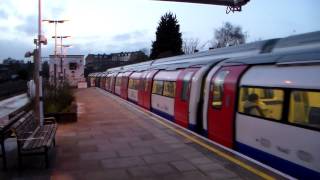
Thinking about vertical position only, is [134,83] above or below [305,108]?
below

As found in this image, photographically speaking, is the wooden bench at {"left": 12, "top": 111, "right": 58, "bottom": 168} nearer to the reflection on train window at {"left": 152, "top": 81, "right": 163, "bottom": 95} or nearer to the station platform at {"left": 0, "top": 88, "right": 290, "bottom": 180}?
the station platform at {"left": 0, "top": 88, "right": 290, "bottom": 180}

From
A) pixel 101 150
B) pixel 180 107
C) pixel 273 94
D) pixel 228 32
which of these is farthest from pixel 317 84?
pixel 228 32

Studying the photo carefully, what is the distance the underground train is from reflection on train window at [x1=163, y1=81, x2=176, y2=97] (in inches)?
51.2

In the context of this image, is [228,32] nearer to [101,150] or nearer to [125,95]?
[125,95]

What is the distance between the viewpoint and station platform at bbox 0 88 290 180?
7.76 meters

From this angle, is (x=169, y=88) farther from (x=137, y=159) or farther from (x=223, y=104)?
(x=137, y=159)

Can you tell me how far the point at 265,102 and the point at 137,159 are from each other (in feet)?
9.03

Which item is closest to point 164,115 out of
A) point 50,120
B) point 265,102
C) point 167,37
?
point 50,120

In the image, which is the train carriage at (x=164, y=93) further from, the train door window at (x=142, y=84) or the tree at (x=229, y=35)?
the tree at (x=229, y=35)

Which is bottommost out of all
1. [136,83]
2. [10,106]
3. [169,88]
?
[10,106]

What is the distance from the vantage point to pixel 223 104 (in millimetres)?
10547

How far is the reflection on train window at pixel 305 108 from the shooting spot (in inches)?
278

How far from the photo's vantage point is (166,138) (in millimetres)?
11523

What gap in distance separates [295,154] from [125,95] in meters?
24.2
